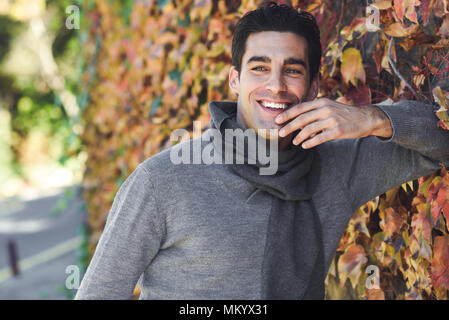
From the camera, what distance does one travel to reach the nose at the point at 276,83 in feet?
5.80

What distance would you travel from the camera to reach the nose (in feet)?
5.80

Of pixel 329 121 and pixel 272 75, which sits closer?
pixel 329 121

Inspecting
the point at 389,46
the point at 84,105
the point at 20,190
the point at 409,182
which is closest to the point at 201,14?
the point at 389,46

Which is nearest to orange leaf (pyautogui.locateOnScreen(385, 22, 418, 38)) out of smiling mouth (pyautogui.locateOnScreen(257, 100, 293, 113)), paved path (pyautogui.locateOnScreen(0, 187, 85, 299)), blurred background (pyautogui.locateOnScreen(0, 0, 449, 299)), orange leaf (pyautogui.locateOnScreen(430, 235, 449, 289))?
blurred background (pyautogui.locateOnScreen(0, 0, 449, 299))

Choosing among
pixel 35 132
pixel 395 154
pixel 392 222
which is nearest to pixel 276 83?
pixel 395 154

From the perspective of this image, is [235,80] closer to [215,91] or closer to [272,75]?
[272,75]

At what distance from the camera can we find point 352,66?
193 centimetres

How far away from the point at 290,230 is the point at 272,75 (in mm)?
526

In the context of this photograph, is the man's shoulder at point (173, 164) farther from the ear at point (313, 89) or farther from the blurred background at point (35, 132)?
the blurred background at point (35, 132)

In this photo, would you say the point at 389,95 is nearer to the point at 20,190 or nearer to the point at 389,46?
the point at 389,46

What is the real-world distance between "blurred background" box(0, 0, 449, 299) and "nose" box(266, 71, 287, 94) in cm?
30

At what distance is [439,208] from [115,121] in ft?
10.2

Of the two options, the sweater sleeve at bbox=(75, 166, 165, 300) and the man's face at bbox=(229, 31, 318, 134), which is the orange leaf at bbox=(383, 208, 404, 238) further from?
the sweater sleeve at bbox=(75, 166, 165, 300)
